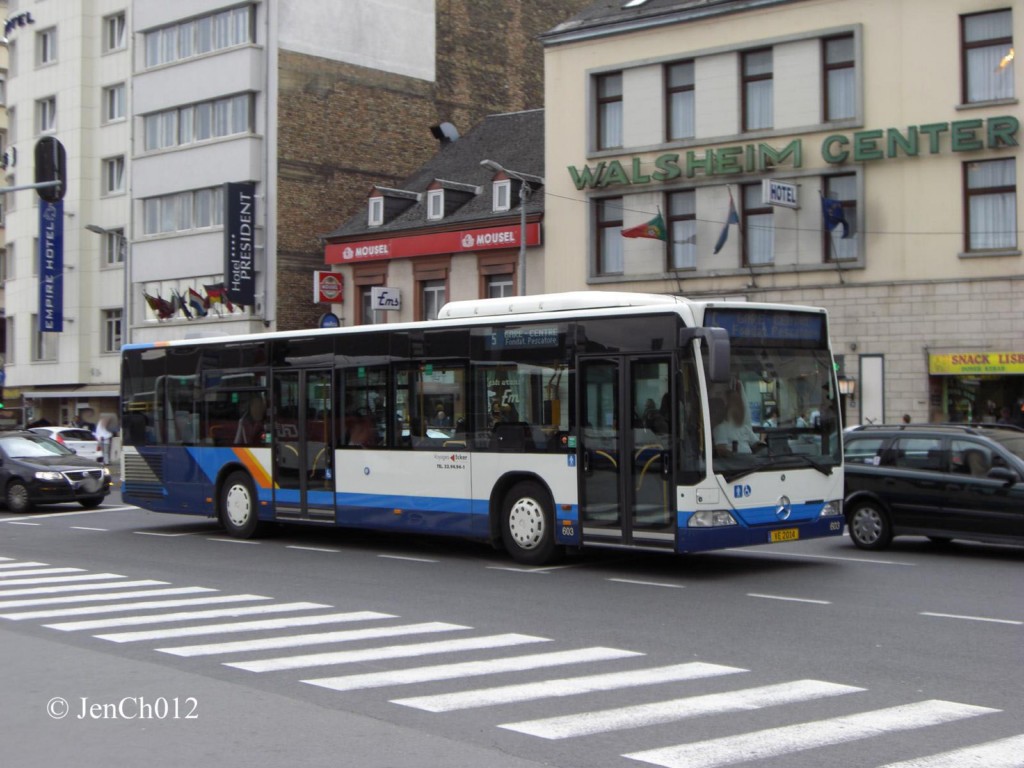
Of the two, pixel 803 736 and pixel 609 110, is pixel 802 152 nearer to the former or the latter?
pixel 609 110

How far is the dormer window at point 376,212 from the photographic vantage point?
144ft

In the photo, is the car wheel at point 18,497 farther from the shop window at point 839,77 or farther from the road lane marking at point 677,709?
the road lane marking at point 677,709

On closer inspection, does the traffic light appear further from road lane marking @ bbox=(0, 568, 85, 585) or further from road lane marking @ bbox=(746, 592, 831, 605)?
road lane marking @ bbox=(746, 592, 831, 605)

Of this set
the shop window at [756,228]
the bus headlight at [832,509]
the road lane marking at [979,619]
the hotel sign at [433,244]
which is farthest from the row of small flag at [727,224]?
the road lane marking at [979,619]

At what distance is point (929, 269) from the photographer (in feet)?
102

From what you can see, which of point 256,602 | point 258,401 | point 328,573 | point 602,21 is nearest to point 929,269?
point 602,21

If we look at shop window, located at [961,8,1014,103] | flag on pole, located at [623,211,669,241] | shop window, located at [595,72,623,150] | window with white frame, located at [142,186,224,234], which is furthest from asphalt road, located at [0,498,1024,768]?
window with white frame, located at [142,186,224,234]

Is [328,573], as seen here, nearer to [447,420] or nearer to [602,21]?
[447,420]

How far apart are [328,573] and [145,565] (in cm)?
262

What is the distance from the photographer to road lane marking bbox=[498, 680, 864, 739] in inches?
293

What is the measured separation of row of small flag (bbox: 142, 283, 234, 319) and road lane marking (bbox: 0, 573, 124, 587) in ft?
98.8

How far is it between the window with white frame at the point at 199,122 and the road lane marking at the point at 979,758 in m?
41.5

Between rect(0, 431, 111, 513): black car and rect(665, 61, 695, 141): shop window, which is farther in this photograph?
rect(665, 61, 695, 141): shop window

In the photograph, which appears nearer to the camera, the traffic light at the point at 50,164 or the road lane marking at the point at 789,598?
the road lane marking at the point at 789,598
